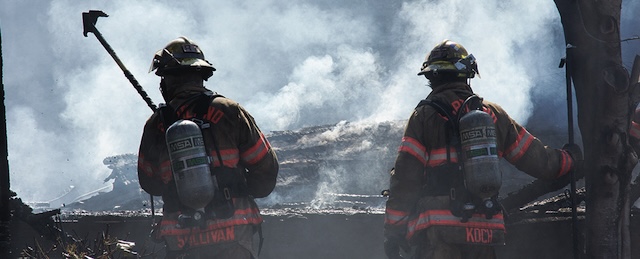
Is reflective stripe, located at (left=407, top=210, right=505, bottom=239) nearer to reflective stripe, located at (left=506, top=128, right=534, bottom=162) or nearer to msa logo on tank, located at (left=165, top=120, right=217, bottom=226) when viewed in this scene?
reflective stripe, located at (left=506, top=128, right=534, bottom=162)

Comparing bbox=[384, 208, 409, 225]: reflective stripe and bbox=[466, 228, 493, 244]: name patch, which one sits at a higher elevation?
bbox=[384, 208, 409, 225]: reflective stripe

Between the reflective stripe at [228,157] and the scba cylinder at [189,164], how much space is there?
209 mm

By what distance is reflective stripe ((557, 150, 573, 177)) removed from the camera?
5316mm

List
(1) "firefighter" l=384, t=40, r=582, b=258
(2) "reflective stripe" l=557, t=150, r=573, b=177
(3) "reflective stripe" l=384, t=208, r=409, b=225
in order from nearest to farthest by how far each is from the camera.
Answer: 1. (1) "firefighter" l=384, t=40, r=582, b=258
2. (3) "reflective stripe" l=384, t=208, r=409, b=225
3. (2) "reflective stripe" l=557, t=150, r=573, b=177

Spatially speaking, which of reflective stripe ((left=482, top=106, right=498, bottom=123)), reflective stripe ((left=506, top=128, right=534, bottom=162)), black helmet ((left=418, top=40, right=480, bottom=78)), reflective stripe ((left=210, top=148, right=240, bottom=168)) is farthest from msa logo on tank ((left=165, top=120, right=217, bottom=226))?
reflective stripe ((left=506, top=128, right=534, bottom=162))

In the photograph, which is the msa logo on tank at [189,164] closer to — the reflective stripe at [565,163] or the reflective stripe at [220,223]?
the reflective stripe at [220,223]

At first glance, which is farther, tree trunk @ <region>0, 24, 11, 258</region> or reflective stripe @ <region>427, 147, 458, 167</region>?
reflective stripe @ <region>427, 147, 458, 167</region>

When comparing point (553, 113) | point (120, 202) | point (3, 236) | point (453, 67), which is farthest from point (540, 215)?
point (120, 202)

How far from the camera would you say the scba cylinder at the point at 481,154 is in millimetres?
4660

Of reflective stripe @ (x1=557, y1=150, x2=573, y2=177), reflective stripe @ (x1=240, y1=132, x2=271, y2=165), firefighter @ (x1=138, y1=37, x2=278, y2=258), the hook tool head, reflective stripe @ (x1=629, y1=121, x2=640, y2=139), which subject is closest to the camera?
firefighter @ (x1=138, y1=37, x2=278, y2=258)

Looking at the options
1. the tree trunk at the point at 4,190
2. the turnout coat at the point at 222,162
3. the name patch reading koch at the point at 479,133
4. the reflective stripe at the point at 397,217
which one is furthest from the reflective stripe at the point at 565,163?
the tree trunk at the point at 4,190

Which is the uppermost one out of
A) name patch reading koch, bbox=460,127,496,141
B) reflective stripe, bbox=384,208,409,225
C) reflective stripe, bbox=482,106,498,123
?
reflective stripe, bbox=482,106,498,123

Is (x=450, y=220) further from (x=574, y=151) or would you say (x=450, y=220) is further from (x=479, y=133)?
(x=574, y=151)

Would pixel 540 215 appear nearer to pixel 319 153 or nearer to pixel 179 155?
pixel 179 155
